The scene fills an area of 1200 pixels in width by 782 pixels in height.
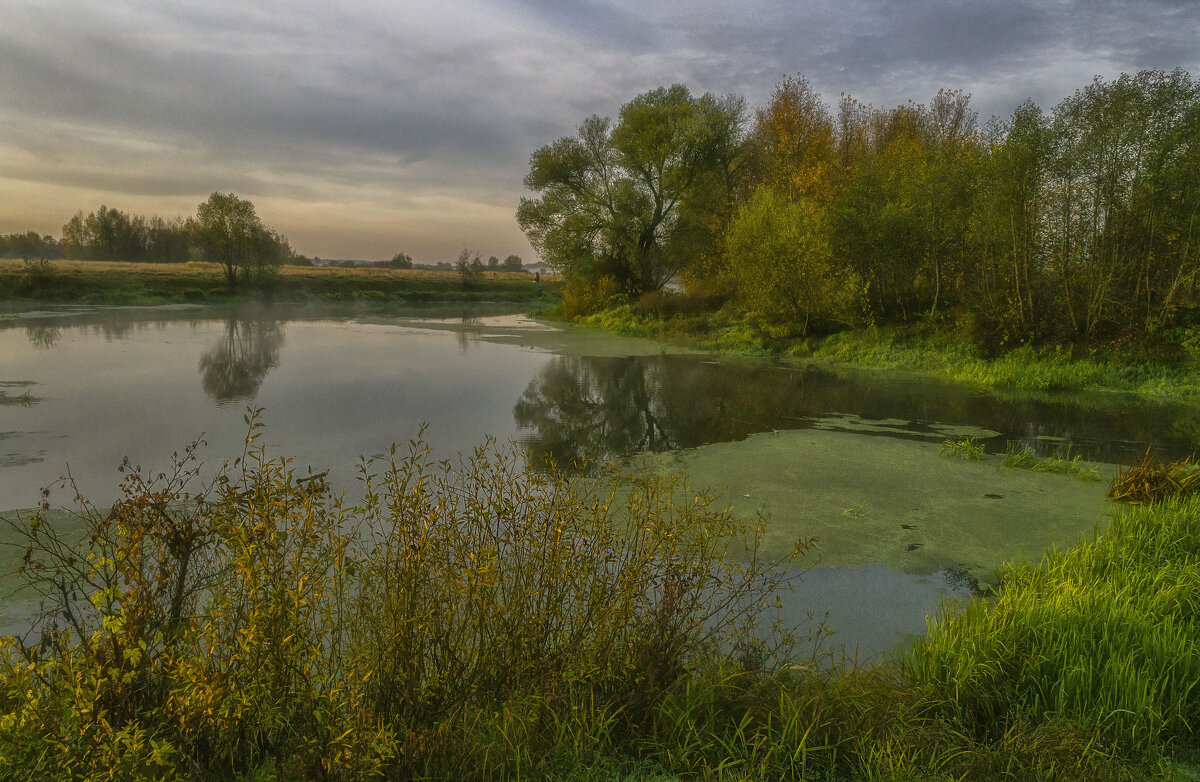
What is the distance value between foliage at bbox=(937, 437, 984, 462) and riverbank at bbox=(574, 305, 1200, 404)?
6.87m

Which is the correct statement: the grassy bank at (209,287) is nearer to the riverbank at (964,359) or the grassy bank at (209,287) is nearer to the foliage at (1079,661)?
the riverbank at (964,359)

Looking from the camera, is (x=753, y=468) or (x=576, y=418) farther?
(x=576, y=418)

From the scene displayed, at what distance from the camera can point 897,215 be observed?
1911 centimetres

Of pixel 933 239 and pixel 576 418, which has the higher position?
pixel 933 239

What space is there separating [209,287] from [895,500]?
49422 mm

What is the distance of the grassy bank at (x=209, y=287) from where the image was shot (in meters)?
37.2

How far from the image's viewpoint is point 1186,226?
1384 cm

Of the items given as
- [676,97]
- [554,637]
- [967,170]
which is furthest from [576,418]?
[676,97]

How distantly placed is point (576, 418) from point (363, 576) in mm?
7722

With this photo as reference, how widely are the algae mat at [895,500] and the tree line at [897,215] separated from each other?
9907 mm

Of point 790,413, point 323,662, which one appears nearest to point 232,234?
point 790,413

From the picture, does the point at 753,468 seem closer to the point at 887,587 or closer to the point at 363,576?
the point at 887,587

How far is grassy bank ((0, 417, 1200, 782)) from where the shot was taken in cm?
234

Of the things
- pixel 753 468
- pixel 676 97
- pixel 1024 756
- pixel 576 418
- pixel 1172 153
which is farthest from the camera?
pixel 676 97
